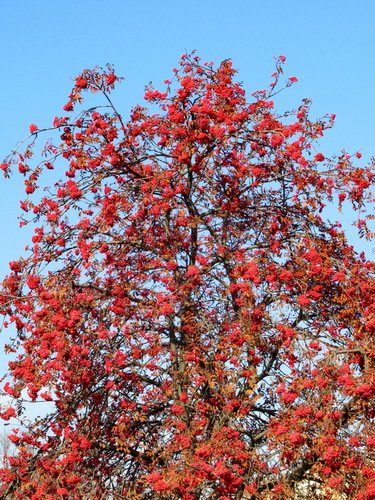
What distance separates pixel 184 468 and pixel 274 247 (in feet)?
12.4

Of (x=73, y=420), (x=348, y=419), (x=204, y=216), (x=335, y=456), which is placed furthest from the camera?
(x=204, y=216)

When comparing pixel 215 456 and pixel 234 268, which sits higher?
pixel 234 268

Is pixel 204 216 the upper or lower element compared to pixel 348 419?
upper

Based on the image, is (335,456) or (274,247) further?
(274,247)

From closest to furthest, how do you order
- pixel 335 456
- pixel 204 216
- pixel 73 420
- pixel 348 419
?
pixel 335 456 → pixel 348 419 → pixel 73 420 → pixel 204 216

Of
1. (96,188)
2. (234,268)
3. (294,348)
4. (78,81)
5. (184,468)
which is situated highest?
(78,81)

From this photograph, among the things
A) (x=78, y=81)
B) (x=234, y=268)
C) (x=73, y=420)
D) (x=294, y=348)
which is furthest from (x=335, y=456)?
(x=78, y=81)

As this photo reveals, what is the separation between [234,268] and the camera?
12.1m

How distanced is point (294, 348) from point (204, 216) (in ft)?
9.38

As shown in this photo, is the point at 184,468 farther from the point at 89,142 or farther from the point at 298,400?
the point at 89,142

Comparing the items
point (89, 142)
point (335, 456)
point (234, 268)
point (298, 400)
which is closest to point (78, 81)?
point (89, 142)

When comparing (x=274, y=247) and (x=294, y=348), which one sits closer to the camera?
(x=294, y=348)

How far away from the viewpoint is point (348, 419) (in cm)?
1120

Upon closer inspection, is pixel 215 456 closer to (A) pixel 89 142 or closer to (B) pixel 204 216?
(B) pixel 204 216
